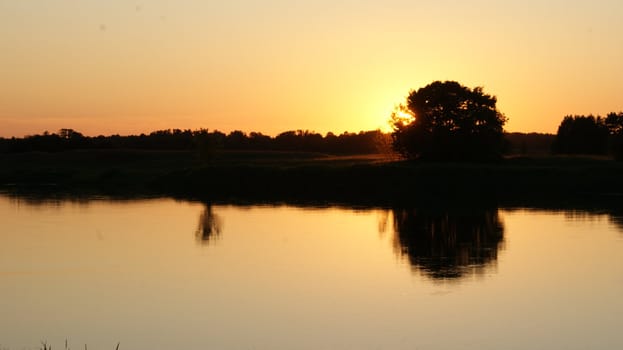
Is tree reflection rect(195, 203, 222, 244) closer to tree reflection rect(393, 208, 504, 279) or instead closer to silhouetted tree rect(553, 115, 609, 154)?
tree reflection rect(393, 208, 504, 279)

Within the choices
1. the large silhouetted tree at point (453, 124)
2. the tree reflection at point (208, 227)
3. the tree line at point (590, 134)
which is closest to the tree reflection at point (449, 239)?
the tree reflection at point (208, 227)

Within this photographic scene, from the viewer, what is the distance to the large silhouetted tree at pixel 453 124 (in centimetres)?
9531

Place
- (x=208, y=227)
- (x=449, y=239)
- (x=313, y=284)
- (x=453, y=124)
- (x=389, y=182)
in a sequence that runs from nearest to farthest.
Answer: (x=313, y=284) → (x=449, y=239) → (x=208, y=227) → (x=389, y=182) → (x=453, y=124)

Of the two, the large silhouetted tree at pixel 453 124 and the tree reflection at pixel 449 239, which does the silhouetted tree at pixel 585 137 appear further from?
the tree reflection at pixel 449 239

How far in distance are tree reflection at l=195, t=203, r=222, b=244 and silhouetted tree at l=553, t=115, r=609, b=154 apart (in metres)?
88.7

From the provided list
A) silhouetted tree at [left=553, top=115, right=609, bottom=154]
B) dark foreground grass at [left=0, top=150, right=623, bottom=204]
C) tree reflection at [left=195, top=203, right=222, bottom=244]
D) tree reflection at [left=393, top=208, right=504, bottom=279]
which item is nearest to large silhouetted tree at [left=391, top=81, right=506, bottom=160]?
dark foreground grass at [left=0, top=150, right=623, bottom=204]

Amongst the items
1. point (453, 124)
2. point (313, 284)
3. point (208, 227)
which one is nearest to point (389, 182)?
point (453, 124)

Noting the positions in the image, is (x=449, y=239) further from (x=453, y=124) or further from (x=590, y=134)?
(x=590, y=134)

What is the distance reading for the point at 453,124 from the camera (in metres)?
96.3

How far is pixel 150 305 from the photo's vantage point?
26.0 m

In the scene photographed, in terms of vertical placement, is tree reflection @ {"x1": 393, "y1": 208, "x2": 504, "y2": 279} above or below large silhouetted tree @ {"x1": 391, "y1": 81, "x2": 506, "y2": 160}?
below

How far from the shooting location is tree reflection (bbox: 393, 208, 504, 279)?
3403 cm

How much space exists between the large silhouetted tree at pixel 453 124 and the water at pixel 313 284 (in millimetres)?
41510

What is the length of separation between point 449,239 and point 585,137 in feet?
334
